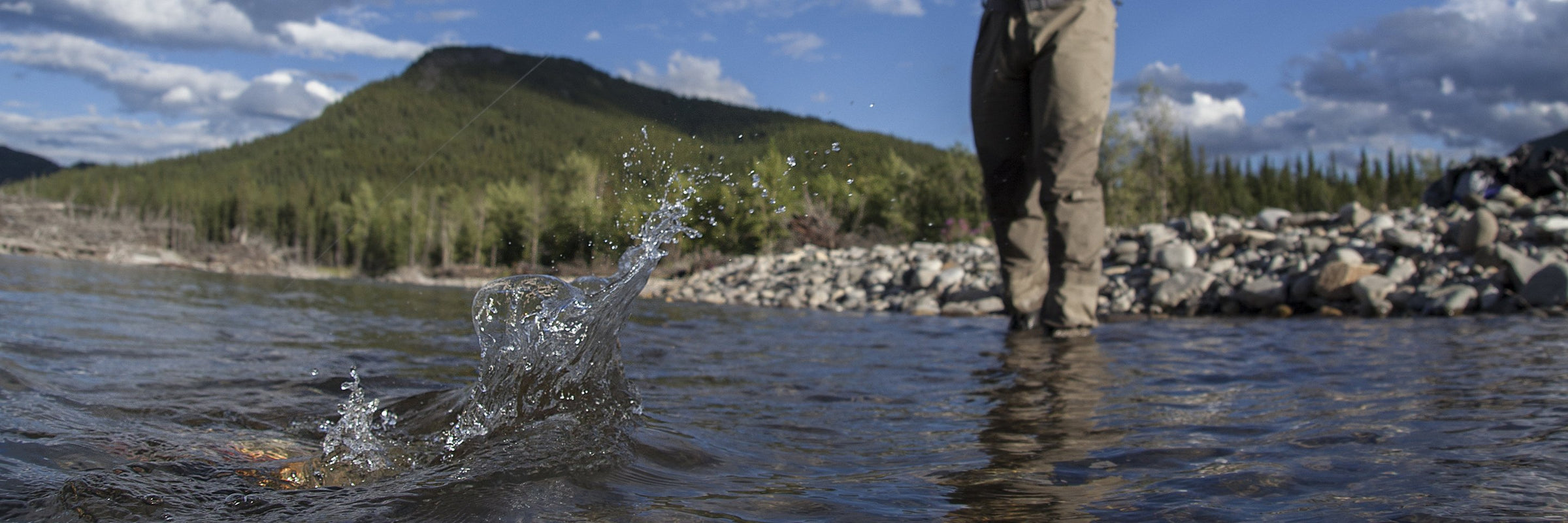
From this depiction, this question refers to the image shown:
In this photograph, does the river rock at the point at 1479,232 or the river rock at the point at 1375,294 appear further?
the river rock at the point at 1479,232

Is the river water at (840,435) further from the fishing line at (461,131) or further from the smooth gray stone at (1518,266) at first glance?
the smooth gray stone at (1518,266)

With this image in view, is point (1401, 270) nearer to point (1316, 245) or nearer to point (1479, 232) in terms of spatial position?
point (1479, 232)

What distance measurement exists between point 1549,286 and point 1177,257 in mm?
3031

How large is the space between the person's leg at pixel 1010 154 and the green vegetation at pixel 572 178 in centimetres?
87

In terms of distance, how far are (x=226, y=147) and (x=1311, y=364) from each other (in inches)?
6537

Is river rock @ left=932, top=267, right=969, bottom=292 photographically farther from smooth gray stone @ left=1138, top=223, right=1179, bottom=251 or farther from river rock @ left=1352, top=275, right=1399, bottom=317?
river rock @ left=1352, top=275, right=1399, bottom=317

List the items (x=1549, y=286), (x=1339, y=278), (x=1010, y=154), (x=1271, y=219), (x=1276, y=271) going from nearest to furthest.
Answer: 1. (x=1010, y=154)
2. (x=1549, y=286)
3. (x=1339, y=278)
4. (x=1276, y=271)
5. (x=1271, y=219)

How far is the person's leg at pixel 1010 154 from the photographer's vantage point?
4.53 meters

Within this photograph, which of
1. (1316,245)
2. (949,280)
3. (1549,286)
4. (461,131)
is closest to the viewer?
(461,131)

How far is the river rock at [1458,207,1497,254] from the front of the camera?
6.33 meters

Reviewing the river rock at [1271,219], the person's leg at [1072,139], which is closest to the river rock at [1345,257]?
the river rock at [1271,219]

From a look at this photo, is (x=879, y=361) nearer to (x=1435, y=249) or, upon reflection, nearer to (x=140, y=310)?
(x=140, y=310)

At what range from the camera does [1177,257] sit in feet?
26.6

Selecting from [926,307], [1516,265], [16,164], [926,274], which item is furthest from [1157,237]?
[16,164]
